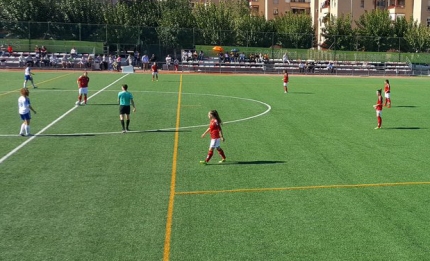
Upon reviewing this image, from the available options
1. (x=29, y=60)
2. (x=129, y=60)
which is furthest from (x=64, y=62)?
(x=129, y=60)

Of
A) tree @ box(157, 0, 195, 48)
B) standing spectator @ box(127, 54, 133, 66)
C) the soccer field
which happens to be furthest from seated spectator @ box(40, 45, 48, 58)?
the soccer field

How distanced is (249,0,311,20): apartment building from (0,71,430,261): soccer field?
89.5 m

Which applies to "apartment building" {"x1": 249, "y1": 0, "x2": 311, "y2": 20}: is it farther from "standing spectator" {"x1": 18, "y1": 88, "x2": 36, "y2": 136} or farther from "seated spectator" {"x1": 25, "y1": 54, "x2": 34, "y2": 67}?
"standing spectator" {"x1": 18, "y1": 88, "x2": 36, "y2": 136}

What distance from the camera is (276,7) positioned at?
113m

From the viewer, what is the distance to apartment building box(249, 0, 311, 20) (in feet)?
371

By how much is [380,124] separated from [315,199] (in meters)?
12.0

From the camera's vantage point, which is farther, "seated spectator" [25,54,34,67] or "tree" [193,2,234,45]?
"tree" [193,2,234,45]

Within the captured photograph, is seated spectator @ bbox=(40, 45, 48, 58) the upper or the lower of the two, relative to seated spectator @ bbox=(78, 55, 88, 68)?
upper

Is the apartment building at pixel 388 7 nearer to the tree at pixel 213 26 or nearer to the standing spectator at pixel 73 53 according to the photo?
the tree at pixel 213 26

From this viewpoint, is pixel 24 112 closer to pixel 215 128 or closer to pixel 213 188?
pixel 215 128

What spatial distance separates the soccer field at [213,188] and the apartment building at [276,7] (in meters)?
89.5

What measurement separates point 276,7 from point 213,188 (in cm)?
10389

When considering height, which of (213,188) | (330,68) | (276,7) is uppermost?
(276,7)

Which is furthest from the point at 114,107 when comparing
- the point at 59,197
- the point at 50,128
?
the point at 59,197
